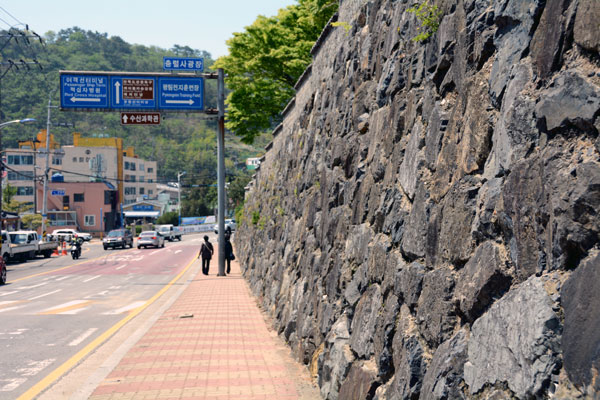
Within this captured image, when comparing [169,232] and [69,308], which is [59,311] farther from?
[169,232]

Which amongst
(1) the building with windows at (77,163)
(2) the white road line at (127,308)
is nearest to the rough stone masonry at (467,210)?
(2) the white road line at (127,308)

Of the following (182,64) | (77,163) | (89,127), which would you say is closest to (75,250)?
(182,64)

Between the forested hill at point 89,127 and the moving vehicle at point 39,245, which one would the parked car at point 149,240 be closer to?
the moving vehicle at point 39,245

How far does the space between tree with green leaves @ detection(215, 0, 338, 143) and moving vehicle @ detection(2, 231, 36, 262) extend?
15779 mm

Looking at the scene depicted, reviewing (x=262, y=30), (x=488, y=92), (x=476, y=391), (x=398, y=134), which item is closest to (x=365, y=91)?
(x=398, y=134)

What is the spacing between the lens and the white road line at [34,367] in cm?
888

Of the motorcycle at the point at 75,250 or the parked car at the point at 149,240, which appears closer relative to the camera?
the motorcycle at the point at 75,250

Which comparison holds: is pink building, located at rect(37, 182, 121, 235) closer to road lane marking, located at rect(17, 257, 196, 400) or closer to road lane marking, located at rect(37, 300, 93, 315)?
road lane marking, located at rect(37, 300, 93, 315)

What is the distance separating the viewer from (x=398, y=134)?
549cm

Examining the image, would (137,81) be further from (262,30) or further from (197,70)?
(262,30)

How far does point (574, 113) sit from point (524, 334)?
41.5 inches

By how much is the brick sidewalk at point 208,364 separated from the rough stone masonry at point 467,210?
79 centimetres

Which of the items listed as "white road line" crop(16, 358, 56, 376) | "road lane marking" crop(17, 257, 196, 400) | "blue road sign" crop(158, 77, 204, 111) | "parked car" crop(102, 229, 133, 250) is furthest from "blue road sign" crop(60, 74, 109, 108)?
"parked car" crop(102, 229, 133, 250)

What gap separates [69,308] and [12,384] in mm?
8639
